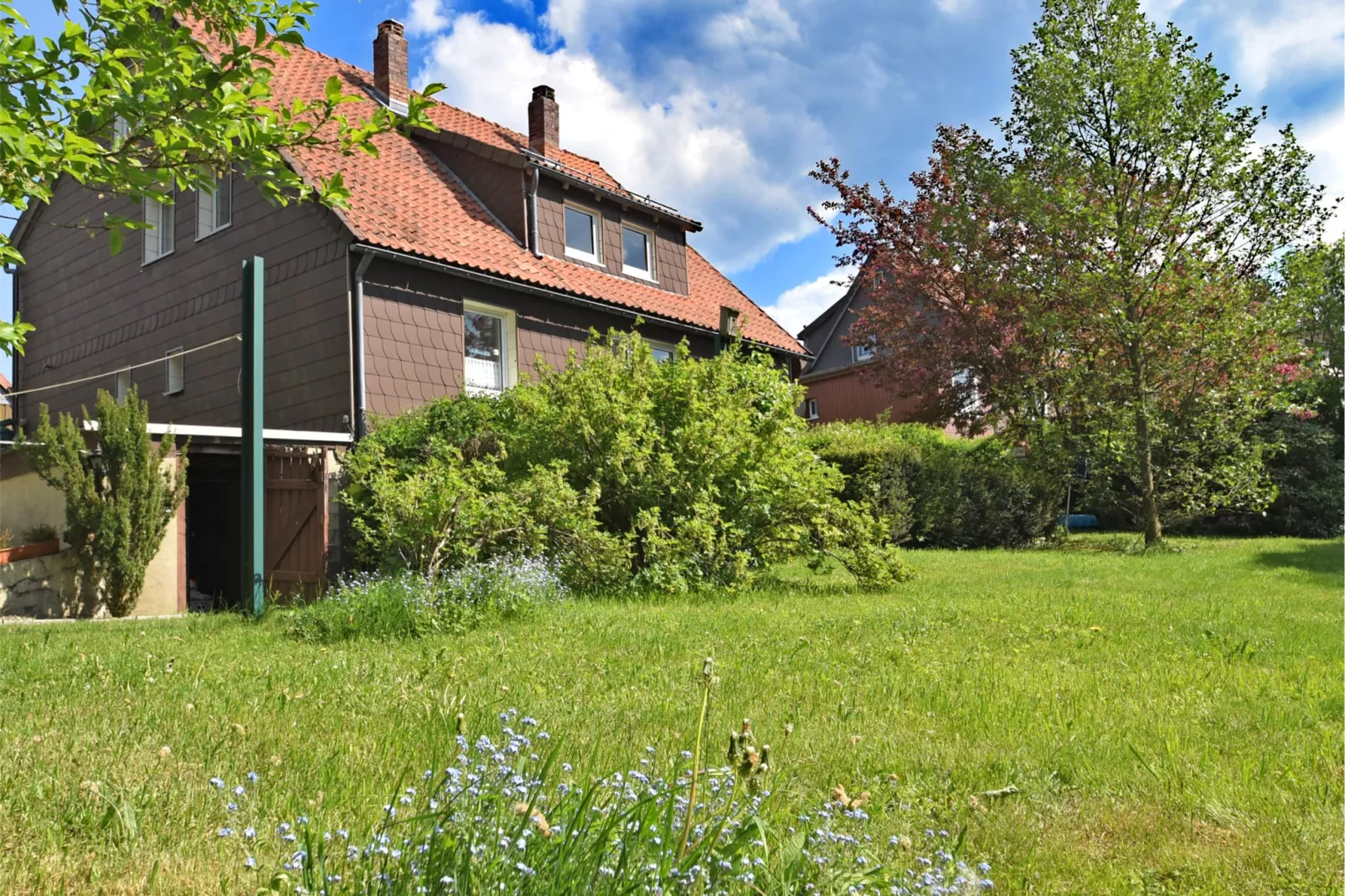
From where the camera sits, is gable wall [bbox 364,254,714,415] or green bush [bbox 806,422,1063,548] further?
green bush [bbox 806,422,1063,548]

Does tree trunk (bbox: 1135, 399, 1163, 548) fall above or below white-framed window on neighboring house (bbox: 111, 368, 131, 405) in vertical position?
below

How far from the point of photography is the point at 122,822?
2.53m

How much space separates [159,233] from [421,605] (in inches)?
561

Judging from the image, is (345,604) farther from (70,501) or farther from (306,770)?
(70,501)

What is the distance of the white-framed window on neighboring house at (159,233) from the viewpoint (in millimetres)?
17359

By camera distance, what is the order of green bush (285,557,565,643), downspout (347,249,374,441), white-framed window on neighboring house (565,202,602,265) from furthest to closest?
white-framed window on neighboring house (565,202,602,265)
downspout (347,249,374,441)
green bush (285,557,565,643)

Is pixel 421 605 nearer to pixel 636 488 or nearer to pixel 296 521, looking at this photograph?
pixel 636 488

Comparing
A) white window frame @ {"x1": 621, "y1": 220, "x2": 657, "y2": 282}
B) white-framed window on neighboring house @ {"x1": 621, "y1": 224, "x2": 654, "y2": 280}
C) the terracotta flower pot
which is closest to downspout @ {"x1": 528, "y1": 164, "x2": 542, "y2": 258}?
white window frame @ {"x1": 621, "y1": 220, "x2": 657, "y2": 282}

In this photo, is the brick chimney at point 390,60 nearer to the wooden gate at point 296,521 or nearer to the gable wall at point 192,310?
the gable wall at point 192,310

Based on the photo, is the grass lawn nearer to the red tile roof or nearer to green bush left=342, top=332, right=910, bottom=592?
green bush left=342, top=332, right=910, bottom=592

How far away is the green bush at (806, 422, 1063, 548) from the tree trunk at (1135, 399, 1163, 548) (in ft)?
4.53

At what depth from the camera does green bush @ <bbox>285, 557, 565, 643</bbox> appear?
6750mm

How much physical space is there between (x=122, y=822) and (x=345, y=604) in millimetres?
4636

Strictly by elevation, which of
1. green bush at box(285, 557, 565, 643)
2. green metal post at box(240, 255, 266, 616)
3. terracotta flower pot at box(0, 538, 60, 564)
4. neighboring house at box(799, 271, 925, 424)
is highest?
neighboring house at box(799, 271, 925, 424)
